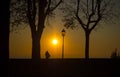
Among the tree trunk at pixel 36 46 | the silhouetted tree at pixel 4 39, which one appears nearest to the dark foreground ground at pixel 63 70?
the tree trunk at pixel 36 46

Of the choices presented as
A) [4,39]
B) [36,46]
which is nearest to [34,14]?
[36,46]

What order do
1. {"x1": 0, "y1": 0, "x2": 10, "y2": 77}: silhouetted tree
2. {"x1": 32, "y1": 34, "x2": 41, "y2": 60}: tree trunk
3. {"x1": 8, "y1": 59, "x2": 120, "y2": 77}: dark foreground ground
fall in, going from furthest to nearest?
{"x1": 32, "y1": 34, "x2": 41, "y2": 60}: tree trunk → {"x1": 8, "y1": 59, "x2": 120, "y2": 77}: dark foreground ground → {"x1": 0, "y1": 0, "x2": 10, "y2": 77}: silhouetted tree

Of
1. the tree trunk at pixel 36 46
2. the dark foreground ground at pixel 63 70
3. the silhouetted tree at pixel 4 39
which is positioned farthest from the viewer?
the tree trunk at pixel 36 46

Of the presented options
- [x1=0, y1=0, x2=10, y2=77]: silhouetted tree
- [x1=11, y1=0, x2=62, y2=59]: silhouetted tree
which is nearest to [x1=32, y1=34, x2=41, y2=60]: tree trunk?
[x1=11, y1=0, x2=62, y2=59]: silhouetted tree

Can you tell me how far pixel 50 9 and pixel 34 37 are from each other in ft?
10.0

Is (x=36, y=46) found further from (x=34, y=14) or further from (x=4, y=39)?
(x=4, y=39)

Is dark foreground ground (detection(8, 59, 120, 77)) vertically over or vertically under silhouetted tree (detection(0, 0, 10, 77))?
under

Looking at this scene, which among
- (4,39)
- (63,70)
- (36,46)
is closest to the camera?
(4,39)

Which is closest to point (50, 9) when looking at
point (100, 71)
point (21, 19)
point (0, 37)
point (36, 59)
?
point (21, 19)

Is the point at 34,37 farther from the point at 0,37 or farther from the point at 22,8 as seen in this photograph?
the point at 0,37

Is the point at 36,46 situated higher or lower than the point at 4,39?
lower

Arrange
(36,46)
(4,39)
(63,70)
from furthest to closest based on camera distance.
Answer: (36,46)
(63,70)
(4,39)

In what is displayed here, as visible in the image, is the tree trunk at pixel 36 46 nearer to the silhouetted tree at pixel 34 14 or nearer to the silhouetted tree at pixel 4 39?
the silhouetted tree at pixel 34 14

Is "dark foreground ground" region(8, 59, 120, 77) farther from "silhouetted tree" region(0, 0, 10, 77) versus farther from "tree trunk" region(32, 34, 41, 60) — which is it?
"silhouetted tree" region(0, 0, 10, 77)
